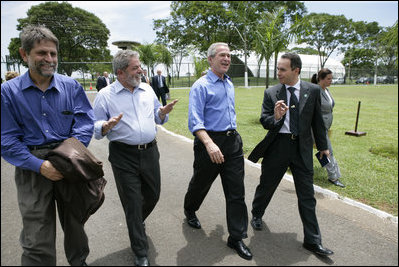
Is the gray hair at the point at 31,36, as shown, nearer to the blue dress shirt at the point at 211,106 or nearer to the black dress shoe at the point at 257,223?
the blue dress shirt at the point at 211,106

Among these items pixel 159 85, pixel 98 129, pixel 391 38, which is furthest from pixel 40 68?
pixel 159 85

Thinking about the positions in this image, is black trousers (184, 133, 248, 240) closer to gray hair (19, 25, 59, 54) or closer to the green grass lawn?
gray hair (19, 25, 59, 54)

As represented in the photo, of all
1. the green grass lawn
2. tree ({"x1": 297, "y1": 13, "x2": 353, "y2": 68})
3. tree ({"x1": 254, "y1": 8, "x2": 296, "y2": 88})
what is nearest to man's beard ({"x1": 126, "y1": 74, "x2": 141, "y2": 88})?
the green grass lawn

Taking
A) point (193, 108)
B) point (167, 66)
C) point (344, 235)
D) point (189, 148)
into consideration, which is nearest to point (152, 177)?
point (193, 108)

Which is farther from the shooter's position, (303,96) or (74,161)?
(303,96)

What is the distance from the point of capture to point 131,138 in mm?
2865

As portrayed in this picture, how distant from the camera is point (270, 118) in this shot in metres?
3.29

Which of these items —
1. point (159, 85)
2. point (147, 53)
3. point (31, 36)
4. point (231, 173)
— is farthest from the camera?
point (147, 53)

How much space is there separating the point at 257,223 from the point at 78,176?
2.24m

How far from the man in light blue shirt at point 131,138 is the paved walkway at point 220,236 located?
468 mm

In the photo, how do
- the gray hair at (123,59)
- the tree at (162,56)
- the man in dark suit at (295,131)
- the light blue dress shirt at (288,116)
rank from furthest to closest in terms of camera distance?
the tree at (162,56)
the light blue dress shirt at (288,116)
the man in dark suit at (295,131)
the gray hair at (123,59)

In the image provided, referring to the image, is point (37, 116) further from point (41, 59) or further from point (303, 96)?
point (303, 96)


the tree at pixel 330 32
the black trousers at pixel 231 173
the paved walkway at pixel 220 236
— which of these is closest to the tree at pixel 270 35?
the paved walkway at pixel 220 236

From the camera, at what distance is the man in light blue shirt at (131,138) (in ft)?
9.21
